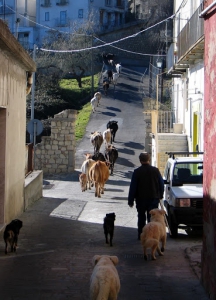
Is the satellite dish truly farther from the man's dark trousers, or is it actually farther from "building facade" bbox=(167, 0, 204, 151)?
the man's dark trousers

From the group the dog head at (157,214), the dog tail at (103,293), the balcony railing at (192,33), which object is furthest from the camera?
the balcony railing at (192,33)

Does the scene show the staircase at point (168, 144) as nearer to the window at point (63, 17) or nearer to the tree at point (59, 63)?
the tree at point (59, 63)

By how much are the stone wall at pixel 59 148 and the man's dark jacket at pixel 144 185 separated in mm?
19852

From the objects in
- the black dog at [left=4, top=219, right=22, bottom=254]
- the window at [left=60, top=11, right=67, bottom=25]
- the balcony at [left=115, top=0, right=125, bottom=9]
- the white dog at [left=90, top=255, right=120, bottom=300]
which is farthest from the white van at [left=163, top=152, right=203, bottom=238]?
the balcony at [left=115, top=0, right=125, bottom=9]

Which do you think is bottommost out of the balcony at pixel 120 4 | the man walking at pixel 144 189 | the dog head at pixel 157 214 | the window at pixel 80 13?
the dog head at pixel 157 214

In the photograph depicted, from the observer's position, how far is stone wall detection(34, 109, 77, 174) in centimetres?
3156

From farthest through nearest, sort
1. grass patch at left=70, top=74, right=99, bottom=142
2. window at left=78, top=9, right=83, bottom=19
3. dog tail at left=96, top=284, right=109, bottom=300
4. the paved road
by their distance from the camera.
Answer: window at left=78, top=9, right=83, bottom=19
grass patch at left=70, top=74, right=99, bottom=142
the paved road
dog tail at left=96, top=284, right=109, bottom=300

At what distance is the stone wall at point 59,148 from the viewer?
31.6m

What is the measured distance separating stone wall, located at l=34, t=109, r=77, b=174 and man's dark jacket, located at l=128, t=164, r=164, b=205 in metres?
19.9

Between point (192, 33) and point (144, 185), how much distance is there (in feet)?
41.6

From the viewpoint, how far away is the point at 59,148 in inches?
1248

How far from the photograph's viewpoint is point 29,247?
1147 centimetres

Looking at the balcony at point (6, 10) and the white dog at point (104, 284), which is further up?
the balcony at point (6, 10)

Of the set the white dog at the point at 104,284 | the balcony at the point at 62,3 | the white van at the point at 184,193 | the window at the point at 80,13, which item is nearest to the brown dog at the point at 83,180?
the white van at the point at 184,193
